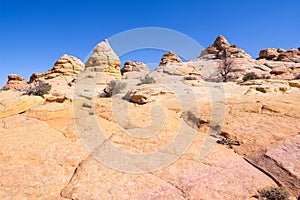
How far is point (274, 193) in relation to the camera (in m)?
3.90

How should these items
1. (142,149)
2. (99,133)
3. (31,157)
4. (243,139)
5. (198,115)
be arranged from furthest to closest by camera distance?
1. (198,115)
2. (243,139)
3. (99,133)
4. (142,149)
5. (31,157)

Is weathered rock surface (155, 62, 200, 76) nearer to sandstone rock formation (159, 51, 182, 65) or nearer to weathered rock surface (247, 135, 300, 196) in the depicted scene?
sandstone rock formation (159, 51, 182, 65)

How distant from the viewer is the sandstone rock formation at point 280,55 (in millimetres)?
53469

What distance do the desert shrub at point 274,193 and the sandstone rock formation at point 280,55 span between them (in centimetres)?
5943

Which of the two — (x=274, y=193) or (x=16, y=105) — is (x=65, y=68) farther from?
(x=274, y=193)

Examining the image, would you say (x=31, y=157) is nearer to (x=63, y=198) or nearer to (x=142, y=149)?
(x=63, y=198)

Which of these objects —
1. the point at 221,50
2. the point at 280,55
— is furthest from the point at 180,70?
the point at 280,55

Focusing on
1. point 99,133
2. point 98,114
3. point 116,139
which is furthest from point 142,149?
point 98,114

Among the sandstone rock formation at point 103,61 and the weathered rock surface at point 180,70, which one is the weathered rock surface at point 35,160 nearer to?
the sandstone rock formation at point 103,61

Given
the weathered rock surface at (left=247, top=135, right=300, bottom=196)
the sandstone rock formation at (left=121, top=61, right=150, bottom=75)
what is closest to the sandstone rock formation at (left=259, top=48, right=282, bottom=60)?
the sandstone rock formation at (left=121, top=61, right=150, bottom=75)

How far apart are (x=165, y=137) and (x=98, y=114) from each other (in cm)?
275

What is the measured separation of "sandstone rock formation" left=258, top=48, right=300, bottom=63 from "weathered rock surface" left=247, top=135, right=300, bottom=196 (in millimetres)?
57524

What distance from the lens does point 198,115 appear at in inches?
321

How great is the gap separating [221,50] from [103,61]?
131 feet
